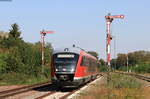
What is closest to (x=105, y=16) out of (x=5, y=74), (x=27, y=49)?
(x=5, y=74)

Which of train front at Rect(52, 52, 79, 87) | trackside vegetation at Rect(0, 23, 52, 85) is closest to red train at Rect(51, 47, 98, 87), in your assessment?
train front at Rect(52, 52, 79, 87)

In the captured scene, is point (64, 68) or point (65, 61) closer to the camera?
point (64, 68)

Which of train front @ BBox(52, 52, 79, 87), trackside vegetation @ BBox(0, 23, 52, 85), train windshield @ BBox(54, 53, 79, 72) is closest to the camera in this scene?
train front @ BBox(52, 52, 79, 87)

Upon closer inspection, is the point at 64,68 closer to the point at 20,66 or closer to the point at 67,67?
the point at 67,67

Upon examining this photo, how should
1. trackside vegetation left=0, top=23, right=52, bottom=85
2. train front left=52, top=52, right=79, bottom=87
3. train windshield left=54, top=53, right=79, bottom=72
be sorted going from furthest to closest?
trackside vegetation left=0, top=23, right=52, bottom=85, train windshield left=54, top=53, right=79, bottom=72, train front left=52, top=52, right=79, bottom=87

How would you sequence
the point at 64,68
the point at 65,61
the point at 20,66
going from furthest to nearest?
the point at 20,66 → the point at 65,61 → the point at 64,68

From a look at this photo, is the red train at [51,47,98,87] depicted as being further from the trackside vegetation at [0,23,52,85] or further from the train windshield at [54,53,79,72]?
the trackside vegetation at [0,23,52,85]

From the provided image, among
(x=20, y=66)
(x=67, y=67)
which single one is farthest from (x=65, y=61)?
(x=20, y=66)

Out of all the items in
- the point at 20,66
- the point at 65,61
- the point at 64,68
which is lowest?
the point at 64,68

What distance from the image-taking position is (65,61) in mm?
24219

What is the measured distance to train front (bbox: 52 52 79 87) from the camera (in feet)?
77.9

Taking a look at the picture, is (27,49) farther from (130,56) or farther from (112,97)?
(130,56)

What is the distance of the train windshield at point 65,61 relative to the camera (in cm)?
2397

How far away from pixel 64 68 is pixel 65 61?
552mm
